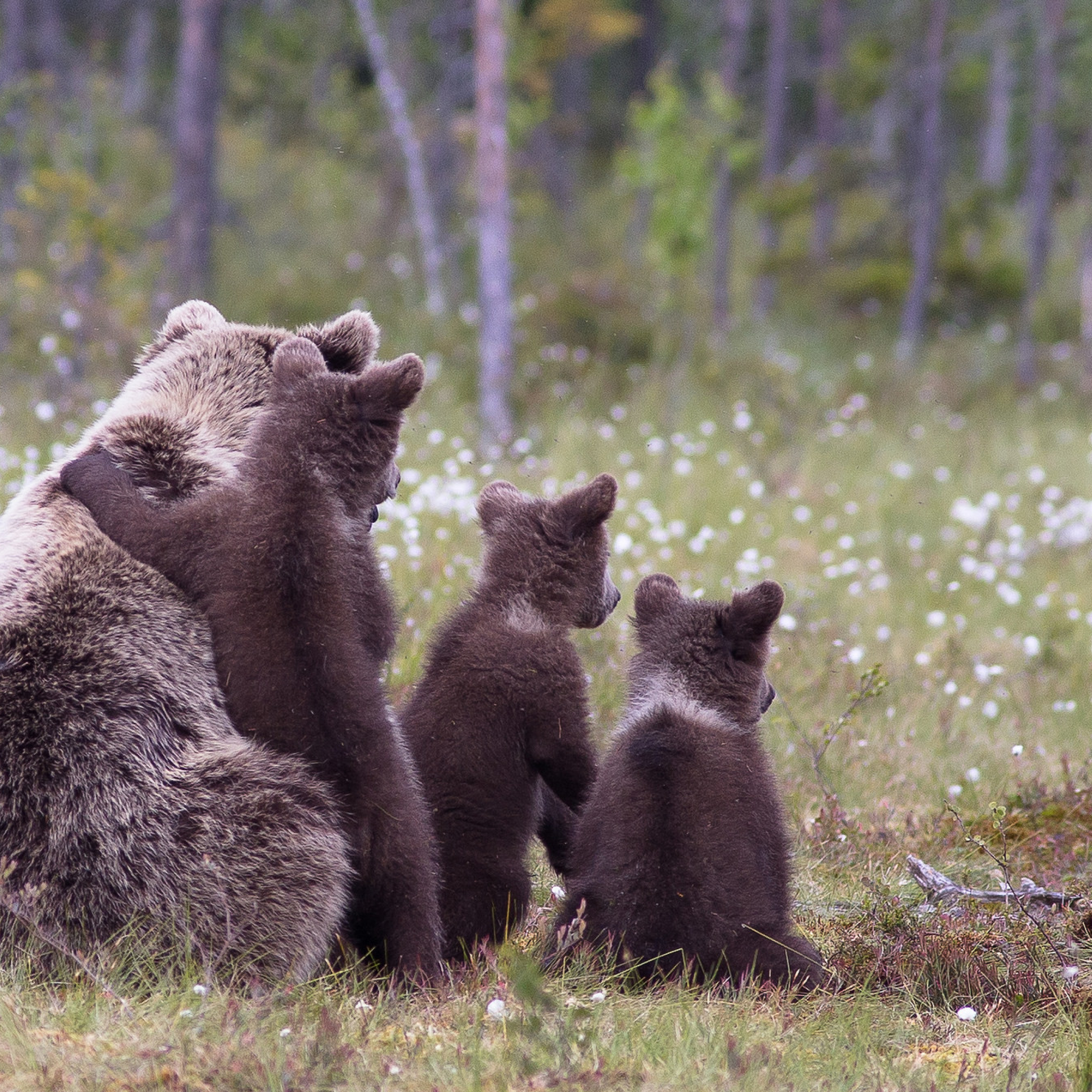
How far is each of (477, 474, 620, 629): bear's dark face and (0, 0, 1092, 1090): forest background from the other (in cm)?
107

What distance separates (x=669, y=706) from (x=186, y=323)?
6.93 ft

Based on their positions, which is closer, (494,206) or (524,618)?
(524,618)

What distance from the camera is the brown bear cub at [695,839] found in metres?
3.79

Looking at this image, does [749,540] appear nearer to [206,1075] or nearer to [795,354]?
[206,1075]

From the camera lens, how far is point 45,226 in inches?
624

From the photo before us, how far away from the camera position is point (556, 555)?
183 inches

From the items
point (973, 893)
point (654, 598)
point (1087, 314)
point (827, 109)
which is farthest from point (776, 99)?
point (973, 893)

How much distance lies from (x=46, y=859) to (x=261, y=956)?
619 millimetres

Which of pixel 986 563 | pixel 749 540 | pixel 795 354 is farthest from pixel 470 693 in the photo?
pixel 795 354

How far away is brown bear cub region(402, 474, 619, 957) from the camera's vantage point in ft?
13.5

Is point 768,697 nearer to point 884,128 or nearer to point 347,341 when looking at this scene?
point 347,341

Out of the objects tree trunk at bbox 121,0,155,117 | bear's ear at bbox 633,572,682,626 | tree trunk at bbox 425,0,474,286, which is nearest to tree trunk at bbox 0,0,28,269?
tree trunk at bbox 121,0,155,117

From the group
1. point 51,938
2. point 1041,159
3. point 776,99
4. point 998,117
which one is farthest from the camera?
point 998,117

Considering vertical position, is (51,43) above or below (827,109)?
below
